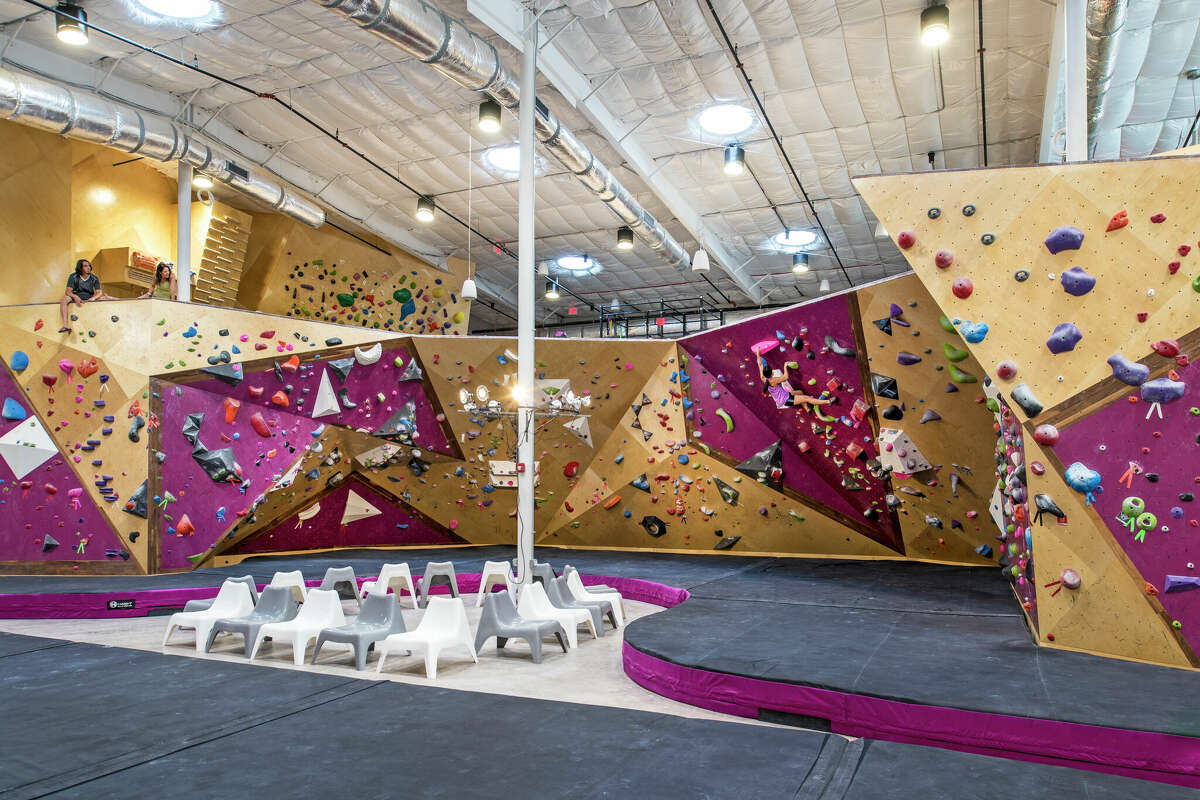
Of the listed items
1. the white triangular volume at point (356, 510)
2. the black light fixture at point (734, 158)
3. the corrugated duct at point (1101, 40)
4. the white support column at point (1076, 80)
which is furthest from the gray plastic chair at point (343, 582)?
the corrugated duct at point (1101, 40)

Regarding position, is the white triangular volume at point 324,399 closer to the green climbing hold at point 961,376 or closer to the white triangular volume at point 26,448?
the white triangular volume at point 26,448

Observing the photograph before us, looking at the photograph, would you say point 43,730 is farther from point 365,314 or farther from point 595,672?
point 365,314

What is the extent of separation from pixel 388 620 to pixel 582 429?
686 cm

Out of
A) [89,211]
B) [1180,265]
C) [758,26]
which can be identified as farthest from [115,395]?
[1180,265]

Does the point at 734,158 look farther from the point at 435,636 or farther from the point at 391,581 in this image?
the point at 435,636

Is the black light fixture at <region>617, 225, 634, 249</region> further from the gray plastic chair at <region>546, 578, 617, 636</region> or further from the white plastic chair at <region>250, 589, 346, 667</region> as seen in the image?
the white plastic chair at <region>250, 589, 346, 667</region>

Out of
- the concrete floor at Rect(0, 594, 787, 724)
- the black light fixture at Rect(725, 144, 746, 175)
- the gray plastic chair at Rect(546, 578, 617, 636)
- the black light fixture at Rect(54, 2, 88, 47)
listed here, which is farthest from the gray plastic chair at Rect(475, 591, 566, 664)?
the black light fixture at Rect(54, 2, 88, 47)

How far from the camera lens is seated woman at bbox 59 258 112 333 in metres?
10.2

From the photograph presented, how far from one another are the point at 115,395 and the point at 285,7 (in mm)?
5170

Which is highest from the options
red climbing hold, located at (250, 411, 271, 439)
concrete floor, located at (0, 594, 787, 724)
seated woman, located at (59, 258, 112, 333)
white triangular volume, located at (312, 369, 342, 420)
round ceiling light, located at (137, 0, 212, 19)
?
round ceiling light, located at (137, 0, 212, 19)

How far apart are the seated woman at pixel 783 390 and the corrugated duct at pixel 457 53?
11.3 feet

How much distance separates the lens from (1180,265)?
5402mm

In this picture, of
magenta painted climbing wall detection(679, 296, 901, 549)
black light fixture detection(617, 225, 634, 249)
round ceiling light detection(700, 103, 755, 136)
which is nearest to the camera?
magenta painted climbing wall detection(679, 296, 901, 549)

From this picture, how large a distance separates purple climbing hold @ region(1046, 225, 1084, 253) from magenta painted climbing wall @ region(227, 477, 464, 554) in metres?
10.5
